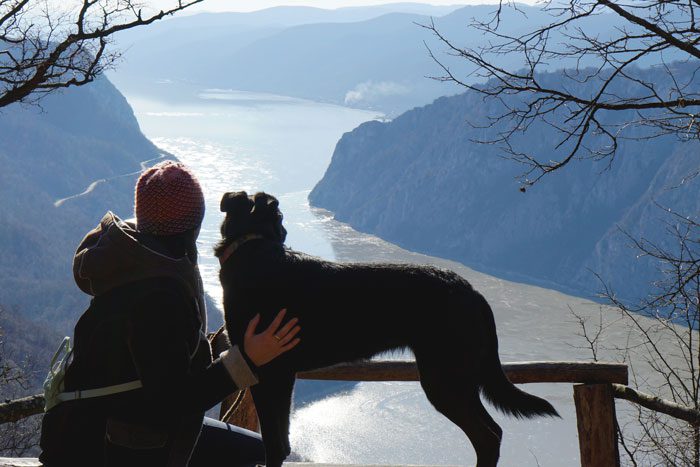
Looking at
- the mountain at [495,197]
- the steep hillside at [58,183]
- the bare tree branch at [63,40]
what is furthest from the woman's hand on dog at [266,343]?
the mountain at [495,197]

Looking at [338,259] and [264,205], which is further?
[338,259]

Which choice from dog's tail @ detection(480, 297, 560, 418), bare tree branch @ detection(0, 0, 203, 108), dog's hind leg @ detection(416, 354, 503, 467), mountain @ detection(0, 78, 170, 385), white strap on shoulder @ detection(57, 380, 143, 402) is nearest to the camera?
white strap on shoulder @ detection(57, 380, 143, 402)

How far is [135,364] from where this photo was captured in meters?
2.37

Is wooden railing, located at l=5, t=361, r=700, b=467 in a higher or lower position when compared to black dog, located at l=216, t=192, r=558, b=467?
lower

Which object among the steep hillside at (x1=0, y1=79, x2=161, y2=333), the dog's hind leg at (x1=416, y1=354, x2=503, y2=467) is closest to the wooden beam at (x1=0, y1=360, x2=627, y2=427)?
the dog's hind leg at (x1=416, y1=354, x2=503, y2=467)

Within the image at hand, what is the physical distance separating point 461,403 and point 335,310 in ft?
2.78

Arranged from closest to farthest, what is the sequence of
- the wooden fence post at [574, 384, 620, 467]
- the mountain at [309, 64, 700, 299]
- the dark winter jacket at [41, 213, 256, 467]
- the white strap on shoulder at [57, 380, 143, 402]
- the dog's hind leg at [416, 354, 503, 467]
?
the dark winter jacket at [41, 213, 256, 467] < the white strap on shoulder at [57, 380, 143, 402] < the dog's hind leg at [416, 354, 503, 467] < the wooden fence post at [574, 384, 620, 467] < the mountain at [309, 64, 700, 299]

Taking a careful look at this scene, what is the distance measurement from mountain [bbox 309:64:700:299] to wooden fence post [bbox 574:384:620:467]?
103626 millimetres

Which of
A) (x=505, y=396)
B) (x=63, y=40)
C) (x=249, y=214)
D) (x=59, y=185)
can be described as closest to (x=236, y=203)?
(x=249, y=214)

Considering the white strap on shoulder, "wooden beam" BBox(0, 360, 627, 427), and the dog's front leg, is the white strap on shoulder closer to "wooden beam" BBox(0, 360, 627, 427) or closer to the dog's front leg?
the dog's front leg

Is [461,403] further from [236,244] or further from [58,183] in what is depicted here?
[58,183]

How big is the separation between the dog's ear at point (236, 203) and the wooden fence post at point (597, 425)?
2.56 meters

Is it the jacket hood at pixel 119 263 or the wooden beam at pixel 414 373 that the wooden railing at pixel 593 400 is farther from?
the jacket hood at pixel 119 263

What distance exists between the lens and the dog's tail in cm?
391
